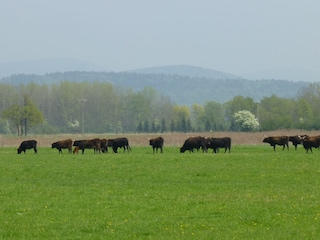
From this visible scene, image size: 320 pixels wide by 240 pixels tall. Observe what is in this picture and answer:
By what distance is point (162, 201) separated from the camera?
62.0ft

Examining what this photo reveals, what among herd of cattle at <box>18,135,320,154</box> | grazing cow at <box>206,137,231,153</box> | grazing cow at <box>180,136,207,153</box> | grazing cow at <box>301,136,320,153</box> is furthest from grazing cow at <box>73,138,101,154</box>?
grazing cow at <box>301,136,320,153</box>

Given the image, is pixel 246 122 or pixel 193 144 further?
pixel 246 122

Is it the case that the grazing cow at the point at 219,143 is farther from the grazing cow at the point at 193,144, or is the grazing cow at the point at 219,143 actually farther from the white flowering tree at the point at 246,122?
the white flowering tree at the point at 246,122

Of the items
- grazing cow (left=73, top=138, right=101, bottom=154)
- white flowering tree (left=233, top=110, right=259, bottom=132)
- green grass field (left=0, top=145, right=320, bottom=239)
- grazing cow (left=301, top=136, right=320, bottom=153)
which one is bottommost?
green grass field (left=0, top=145, right=320, bottom=239)

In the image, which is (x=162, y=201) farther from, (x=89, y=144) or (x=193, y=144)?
(x=89, y=144)

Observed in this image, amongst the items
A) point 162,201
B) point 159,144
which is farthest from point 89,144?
point 162,201

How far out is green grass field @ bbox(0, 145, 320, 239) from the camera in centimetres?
1451

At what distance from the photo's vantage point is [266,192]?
68.7 feet

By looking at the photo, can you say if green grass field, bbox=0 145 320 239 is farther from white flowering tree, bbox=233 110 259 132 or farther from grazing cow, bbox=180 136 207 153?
white flowering tree, bbox=233 110 259 132

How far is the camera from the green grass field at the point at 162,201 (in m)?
14.5

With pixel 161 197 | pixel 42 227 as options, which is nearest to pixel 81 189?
pixel 161 197

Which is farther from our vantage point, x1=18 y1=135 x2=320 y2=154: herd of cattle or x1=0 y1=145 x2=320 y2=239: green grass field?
x1=18 y1=135 x2=320 y2=154: herd of cattle

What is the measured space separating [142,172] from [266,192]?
28.3ft

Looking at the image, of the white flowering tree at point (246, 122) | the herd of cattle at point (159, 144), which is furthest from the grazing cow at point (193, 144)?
the white flowering tree at point (246, 122)
